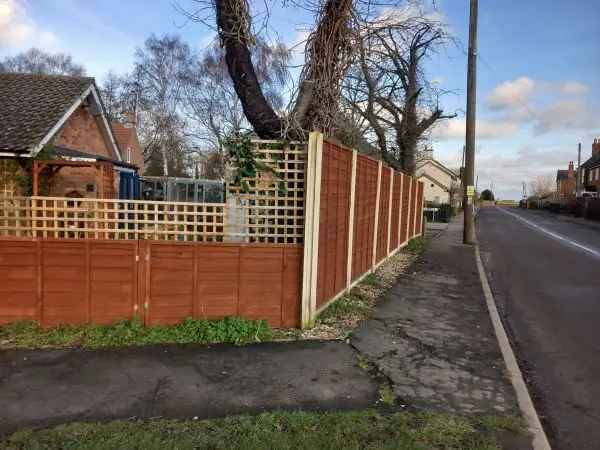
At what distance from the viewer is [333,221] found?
6629 mm

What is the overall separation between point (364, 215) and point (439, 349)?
377cm

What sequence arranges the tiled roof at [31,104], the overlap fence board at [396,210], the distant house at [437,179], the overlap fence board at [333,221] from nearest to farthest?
the overlap fence board at [333,221], the tiled roof at [31,104], the overlap fence board at [396,210], the distant house at [437,179]

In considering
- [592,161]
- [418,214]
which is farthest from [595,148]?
[418,214]

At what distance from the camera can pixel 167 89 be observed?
35.6 metres

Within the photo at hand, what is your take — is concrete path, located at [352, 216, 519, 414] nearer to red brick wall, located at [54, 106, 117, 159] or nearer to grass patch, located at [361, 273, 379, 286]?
grass patch, located at [361, 273, 379, 286]

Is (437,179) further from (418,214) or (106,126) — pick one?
(106,126)

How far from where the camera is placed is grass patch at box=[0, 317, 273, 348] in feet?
16.9

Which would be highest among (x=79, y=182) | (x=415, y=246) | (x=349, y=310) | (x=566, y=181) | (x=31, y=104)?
(x=566, y=181)

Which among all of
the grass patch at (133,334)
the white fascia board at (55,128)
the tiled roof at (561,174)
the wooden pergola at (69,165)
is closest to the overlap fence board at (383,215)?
the grass patch at (133,334)

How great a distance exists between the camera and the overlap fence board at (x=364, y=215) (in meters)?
8.21

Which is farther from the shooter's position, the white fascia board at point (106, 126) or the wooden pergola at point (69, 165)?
the white fascia board at point (106, 126)

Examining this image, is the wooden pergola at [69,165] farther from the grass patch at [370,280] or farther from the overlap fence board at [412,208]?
the overlap fence board at [412,208]

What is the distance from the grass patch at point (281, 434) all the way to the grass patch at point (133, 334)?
1.83m

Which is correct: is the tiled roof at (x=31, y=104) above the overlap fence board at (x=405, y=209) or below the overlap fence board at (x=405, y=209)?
above
